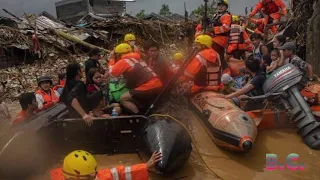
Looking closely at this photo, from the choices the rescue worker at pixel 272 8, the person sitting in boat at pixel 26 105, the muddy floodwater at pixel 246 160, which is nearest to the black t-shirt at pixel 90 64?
the person sitting in boat at pixel 26 105

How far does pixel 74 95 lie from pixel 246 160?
256 centimetres

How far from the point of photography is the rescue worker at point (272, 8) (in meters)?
9.23

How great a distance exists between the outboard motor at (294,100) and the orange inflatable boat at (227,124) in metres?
0.76

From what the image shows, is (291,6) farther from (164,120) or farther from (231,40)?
(164,120)

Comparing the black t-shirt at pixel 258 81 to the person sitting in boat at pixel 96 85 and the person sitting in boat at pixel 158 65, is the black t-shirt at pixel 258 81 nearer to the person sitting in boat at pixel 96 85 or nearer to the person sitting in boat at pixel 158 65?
the person sitting in boat at pixel 158 65

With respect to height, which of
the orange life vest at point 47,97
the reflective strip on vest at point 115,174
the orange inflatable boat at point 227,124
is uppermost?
the orange life vest at point 47,97

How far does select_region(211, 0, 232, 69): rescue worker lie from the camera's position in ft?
25.8

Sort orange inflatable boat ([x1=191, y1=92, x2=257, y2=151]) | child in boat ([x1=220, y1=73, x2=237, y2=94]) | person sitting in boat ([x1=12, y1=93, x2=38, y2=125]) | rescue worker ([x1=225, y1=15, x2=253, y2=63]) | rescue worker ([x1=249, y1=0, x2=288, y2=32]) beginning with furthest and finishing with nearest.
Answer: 1. rescue worker ([x1=249, y1=0, x2=288, y2=32])
2. rescue worker ([x1=225, y1=15, x2=253, y2=63])
3. child in boat ([x1=220, y1=73, x2=237, y2=94])
4. person sitting in boat ([x1=12, y1=93, x2=38, y2=125])
5. orange inflatable boat ([x1=191, y1=92, x2=257, y2=151])

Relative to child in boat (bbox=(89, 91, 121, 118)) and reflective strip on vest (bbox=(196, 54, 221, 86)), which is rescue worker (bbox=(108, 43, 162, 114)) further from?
reflective strip on vest (bbox=(196, 54, 221, 86))

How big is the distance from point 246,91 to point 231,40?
316cm

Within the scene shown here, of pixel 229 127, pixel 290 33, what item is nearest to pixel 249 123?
pixel 229 127

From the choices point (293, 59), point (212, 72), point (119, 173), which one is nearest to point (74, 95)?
point (119, 173)

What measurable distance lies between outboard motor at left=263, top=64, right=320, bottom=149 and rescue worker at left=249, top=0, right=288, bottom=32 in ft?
13.8

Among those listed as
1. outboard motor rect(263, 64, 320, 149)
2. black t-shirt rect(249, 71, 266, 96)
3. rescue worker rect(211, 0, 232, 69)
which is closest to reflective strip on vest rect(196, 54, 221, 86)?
black t-shirt rect(249, 71, 266, 96)
